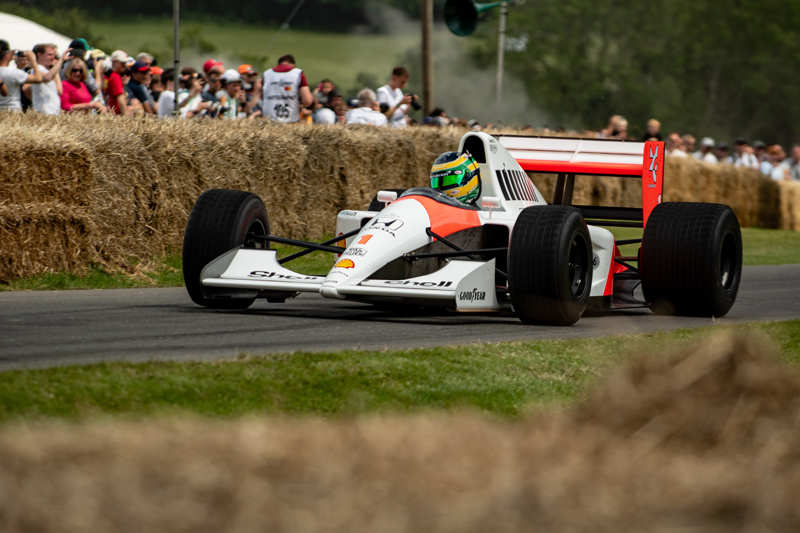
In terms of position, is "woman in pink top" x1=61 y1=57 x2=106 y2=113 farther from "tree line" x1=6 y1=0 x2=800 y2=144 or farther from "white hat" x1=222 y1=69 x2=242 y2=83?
"tree line" x1=6 y1=0 x2=800 y2=144

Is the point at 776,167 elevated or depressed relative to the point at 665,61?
depressed

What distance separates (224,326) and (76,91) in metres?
6.66

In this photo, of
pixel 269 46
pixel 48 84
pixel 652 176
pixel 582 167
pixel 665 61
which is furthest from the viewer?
pixel 665 61

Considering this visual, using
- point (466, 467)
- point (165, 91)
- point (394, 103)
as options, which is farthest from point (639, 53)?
point (466, 467)

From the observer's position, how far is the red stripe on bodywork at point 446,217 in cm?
810

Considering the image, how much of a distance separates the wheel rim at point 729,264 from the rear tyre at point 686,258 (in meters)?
0.15

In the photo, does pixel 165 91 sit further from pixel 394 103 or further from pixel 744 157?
pixel 744 157

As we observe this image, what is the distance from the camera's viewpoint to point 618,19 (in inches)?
2445

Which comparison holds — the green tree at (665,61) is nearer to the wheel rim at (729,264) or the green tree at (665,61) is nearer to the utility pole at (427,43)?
the utility pole at (427,43)

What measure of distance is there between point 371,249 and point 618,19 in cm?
5766

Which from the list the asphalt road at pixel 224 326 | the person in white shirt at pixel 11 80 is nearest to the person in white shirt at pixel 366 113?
the person in white shirt at pixel 11 80

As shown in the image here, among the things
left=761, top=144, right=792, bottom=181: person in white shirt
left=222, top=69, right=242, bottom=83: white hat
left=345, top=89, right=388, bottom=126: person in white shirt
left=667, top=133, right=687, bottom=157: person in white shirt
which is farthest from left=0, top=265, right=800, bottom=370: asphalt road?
left=761, top=144, right=792, bottom=181: person in white shirt

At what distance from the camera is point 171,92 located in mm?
14773

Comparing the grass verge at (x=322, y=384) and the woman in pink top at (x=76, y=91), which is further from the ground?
the woman in pink top at (x=76, y=91)
